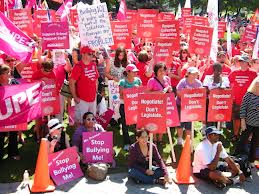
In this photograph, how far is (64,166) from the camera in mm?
7871

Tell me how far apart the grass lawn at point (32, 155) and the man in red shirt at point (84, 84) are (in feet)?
3.49

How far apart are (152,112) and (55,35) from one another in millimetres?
3401

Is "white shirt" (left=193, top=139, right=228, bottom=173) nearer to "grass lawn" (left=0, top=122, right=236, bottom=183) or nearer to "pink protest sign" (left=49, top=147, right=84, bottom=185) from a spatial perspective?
"grass lawn" (left=0, top=122, right=236, bottom=183)

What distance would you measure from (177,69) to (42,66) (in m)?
3.26

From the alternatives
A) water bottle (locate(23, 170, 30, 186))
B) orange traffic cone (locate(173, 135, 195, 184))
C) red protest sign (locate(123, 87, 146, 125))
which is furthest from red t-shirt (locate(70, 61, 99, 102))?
orange traffic cone (locate(173, 135, 195, 184))

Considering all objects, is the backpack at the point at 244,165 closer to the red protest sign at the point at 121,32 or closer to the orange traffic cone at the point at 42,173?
the orange traffic cone at the point at 42,173

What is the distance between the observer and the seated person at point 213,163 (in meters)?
7.94

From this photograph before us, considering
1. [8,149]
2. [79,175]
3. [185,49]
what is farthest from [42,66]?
[185,49]

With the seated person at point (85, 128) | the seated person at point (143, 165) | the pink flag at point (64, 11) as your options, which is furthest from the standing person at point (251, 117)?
the pink flag at point (64, 11)

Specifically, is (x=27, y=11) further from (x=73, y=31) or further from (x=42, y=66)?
(x=42, y=66)

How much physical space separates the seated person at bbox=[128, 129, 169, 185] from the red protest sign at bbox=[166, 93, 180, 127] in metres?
0.99

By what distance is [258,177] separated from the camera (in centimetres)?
857

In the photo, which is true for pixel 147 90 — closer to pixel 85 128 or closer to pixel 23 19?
pixel 85 128

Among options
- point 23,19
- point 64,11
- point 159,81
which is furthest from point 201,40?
point 64,11
